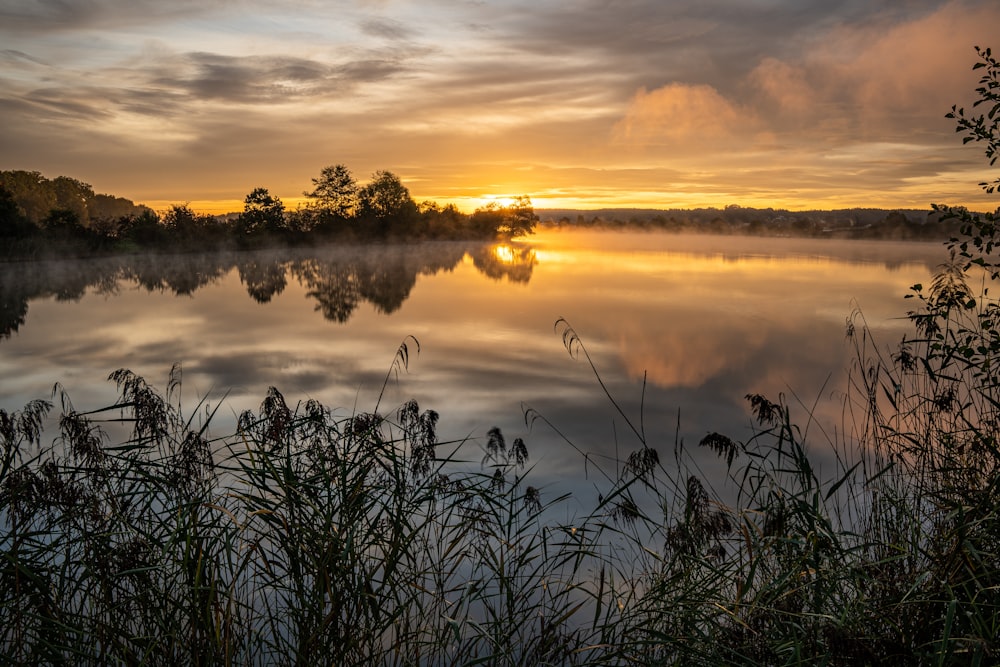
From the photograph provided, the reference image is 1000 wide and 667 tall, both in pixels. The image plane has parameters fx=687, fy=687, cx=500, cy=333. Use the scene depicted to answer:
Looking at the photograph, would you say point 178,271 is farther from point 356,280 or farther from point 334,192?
point 334,192

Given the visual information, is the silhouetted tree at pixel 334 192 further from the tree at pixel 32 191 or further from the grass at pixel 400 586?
the grass at pixel 400 586

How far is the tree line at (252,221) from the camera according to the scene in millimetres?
40938

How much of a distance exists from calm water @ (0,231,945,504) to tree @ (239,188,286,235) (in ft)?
85.6

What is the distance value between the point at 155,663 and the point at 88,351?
1383 cm

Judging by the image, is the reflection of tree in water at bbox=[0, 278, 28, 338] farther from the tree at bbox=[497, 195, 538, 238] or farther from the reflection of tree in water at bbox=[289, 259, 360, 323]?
the tree at bbox=[497, 195, 538, 238]

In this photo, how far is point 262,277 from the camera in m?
33.9

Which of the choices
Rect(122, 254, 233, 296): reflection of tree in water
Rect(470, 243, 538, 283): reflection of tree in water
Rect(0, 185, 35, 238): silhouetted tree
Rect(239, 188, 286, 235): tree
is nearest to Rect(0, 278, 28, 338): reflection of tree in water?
Rect(122, 254, 233, 296): reflection of tree in water

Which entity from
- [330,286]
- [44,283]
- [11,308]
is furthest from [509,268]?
[11,308]

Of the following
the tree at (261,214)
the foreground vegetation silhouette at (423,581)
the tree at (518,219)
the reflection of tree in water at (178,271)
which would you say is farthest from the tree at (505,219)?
the foreground vegetation silhouette at (423,581)

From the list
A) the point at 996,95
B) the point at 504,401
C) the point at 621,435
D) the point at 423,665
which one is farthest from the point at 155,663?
the point at 504,401

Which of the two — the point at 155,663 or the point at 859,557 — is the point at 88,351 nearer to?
the point at 155,663

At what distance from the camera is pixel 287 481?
3410 millimetres

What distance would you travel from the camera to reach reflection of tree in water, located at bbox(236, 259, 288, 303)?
27047 mm

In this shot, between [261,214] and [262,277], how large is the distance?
28.7m
